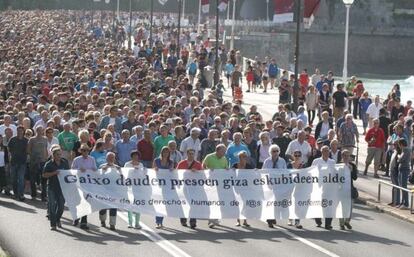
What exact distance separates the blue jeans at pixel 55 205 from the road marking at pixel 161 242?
4.25ft

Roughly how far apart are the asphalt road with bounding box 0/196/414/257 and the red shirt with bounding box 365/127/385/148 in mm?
6667

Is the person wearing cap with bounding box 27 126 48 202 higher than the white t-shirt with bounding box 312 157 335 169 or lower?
lower

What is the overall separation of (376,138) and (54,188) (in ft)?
34.0

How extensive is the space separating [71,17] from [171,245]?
334 ft

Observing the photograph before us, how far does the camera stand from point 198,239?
65.5ft

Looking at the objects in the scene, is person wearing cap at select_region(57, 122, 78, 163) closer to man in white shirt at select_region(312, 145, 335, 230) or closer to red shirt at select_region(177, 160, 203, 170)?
red shirt at select_region(177, 160, 203, 170)

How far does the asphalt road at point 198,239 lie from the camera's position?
61.9ft

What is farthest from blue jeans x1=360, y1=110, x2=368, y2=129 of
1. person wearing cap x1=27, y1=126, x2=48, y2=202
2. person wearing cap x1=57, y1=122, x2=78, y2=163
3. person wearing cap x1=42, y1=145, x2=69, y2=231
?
person wearing cap x1=42, y1=145, x2=69, y2=231

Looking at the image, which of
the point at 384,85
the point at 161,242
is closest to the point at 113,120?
the point at 161,242

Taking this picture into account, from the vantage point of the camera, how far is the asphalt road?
18.9 metres

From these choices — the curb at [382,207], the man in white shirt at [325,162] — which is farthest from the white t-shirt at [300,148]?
the man in white shirt at [325,162]

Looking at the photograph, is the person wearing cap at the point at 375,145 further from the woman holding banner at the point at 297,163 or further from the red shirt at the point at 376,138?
the woman holding banner at the point at 297,163

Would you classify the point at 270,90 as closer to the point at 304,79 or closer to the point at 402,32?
the point at 304,79

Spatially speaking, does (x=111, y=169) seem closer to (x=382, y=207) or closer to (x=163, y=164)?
(x=163, y=164)
